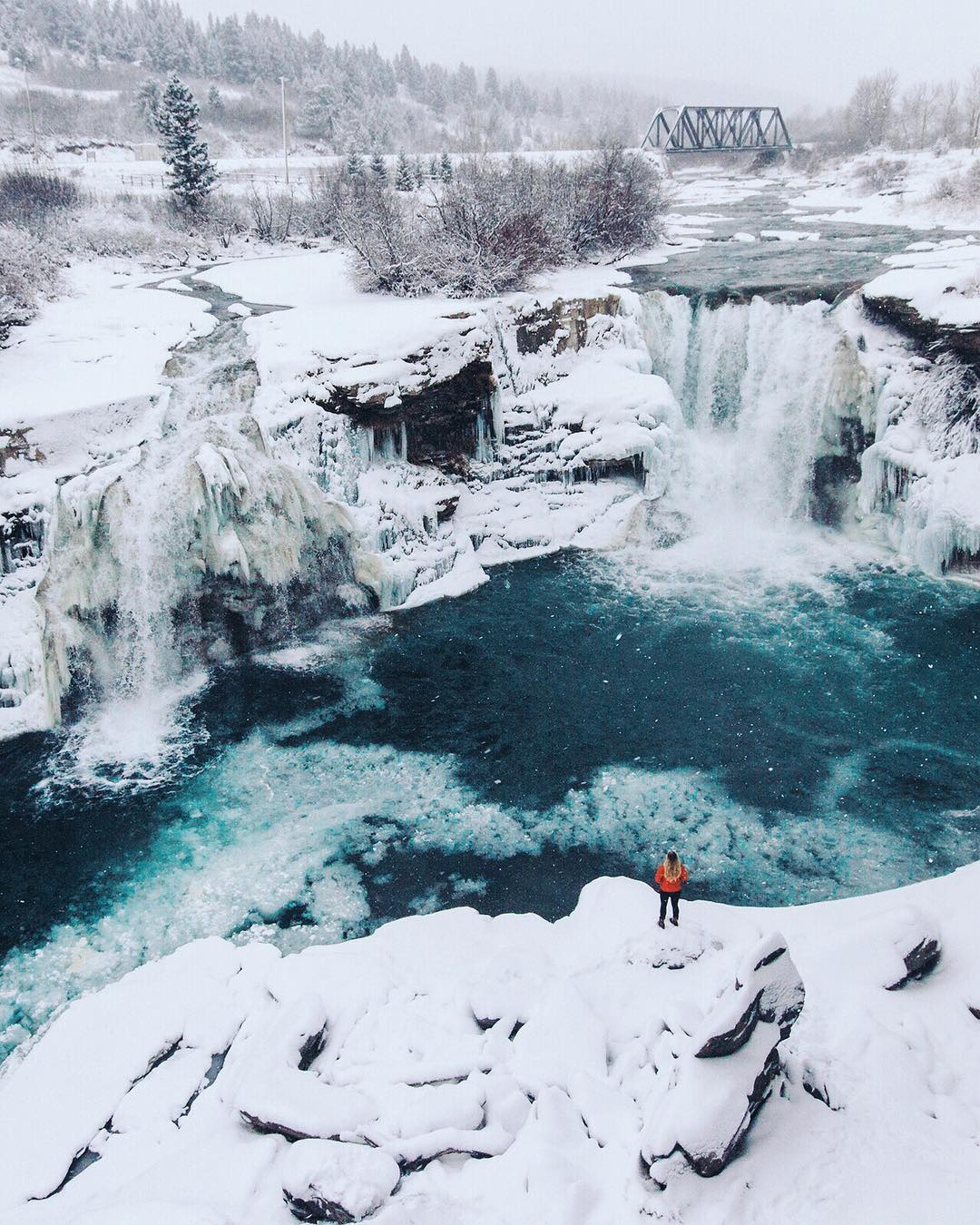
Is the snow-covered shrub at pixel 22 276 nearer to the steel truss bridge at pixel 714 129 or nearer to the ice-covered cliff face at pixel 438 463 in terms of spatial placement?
the ice-covered cliff face at pixel 438 463

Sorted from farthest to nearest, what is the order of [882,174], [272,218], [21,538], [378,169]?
[882,174] < [378,169] < [272,218] < [21,538]

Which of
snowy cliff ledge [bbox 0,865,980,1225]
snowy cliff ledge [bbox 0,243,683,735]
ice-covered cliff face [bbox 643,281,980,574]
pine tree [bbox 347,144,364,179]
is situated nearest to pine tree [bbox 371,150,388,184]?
pine tree [bbox 347,144,364,179]

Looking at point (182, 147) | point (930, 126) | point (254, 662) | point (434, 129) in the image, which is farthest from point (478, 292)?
point (434, 129)

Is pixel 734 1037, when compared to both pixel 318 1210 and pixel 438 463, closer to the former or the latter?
A: pixel 318 1210

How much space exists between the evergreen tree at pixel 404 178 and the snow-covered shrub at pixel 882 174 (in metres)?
20.5

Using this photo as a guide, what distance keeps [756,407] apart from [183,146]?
24105 mm

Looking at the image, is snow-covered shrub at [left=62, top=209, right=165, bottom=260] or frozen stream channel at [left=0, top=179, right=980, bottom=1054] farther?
snow-covered shrub at [left=62, top=209, right=165, bottom=260]

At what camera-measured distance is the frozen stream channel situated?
30.3 feet

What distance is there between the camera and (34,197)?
29.1m

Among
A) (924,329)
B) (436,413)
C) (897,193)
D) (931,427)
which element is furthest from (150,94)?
(931,427)

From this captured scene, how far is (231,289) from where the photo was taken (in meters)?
21.8

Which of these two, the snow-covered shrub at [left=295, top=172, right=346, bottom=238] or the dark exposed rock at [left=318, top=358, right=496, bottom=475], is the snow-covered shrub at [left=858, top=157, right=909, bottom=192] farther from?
the dark exposed rock at [left=318, top=358, right=496, bottom=475]

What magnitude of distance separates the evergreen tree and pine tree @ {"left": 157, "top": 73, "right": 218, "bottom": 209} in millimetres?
7738

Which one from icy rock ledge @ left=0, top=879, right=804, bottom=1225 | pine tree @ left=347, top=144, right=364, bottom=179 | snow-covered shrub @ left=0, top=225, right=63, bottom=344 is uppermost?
pine tree @ left=347, top=144, right=364, bottom=179
